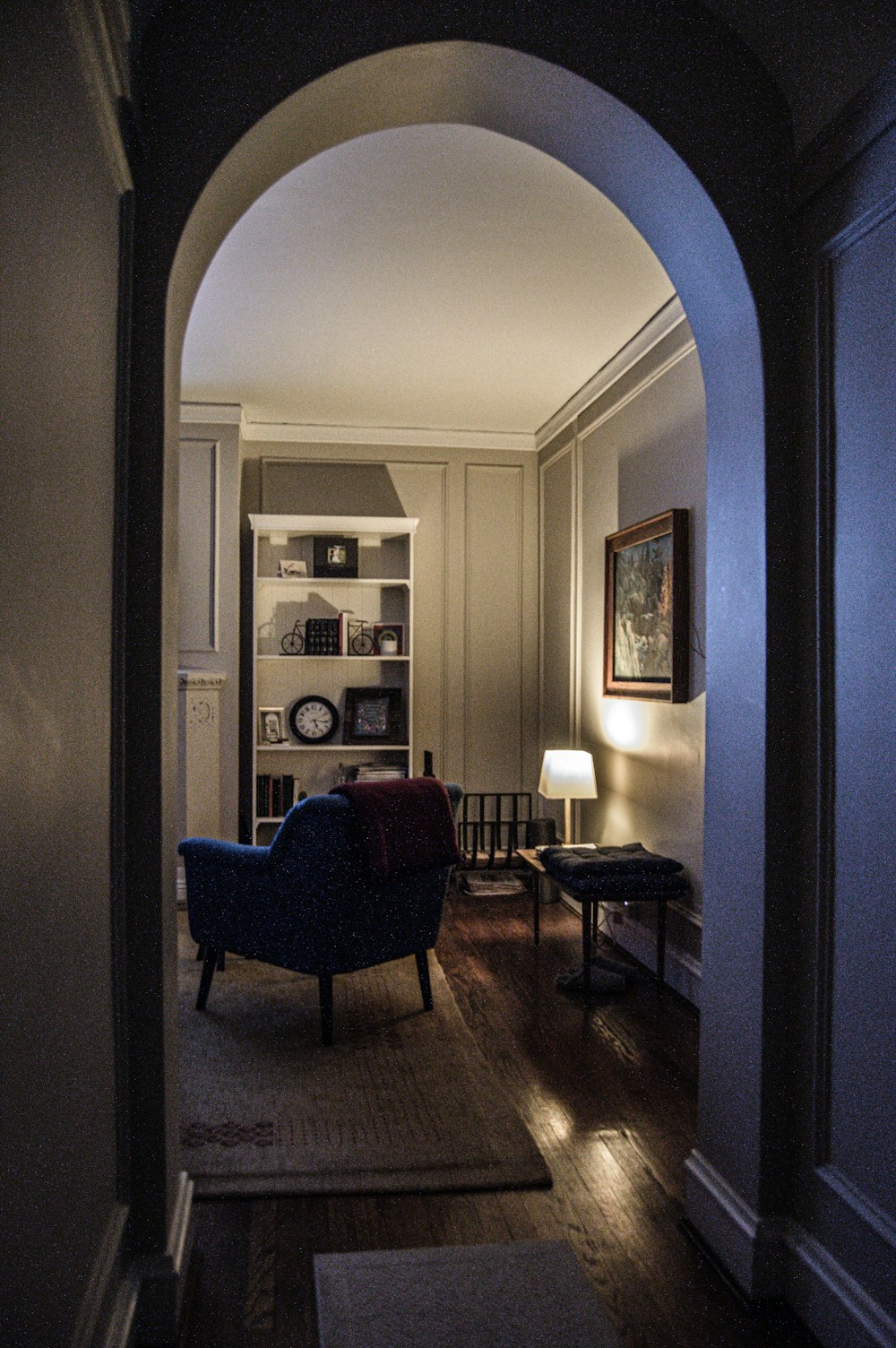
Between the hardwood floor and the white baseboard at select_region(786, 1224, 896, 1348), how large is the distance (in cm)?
6

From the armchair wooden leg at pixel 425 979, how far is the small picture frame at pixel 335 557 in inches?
122

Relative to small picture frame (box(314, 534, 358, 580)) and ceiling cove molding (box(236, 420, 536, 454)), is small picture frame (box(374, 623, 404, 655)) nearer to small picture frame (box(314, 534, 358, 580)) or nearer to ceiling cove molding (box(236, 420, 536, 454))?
small picture frame (box(314, 534, 358, 580))

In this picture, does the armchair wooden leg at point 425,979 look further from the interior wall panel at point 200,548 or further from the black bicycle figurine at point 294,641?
Answer: the black bicycle figurine at point 294,641

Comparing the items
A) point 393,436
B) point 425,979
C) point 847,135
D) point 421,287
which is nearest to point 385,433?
point 393,436

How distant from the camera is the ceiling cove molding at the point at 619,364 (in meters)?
4.29

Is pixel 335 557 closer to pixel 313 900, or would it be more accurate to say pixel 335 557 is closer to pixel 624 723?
pixel 624 723

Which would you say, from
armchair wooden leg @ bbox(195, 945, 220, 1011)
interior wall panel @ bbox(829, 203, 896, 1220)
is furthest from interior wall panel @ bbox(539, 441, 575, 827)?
interior wall panel @ bbox(829, 203, 896, 1220)

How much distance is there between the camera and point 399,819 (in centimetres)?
348

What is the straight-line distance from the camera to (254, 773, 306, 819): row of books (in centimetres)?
627

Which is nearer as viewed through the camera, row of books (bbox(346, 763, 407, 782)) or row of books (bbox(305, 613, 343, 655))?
row of books (bbox(346, 763, 407, 782))

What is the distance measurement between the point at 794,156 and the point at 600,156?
43cm

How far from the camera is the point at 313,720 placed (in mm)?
6480

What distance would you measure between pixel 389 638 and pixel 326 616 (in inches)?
18.8

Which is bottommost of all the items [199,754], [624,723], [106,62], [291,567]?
[199,754]
